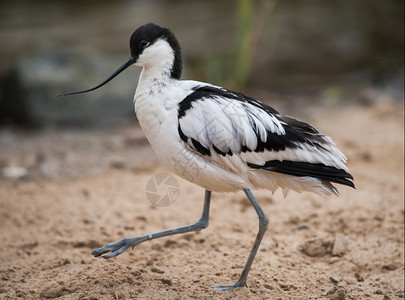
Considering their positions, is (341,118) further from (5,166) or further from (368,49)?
(5,166)

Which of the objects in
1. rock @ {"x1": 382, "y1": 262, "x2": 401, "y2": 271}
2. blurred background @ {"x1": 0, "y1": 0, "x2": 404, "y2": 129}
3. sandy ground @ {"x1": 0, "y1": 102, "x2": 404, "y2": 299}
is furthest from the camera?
blurred background @ {"x1": 0, "y1": 0, "x2": 404, "y2": 129}

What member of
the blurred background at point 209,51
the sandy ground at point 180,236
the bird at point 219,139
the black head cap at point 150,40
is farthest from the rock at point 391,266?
the blurred background at point 209,51

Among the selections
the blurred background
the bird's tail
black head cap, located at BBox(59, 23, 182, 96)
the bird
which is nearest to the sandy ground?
the bird

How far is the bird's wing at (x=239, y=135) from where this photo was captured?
9.82ft

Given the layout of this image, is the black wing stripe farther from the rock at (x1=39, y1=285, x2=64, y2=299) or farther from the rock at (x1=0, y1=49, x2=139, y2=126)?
the rock at (x1=0, y1=49, x2=139, y2=126)

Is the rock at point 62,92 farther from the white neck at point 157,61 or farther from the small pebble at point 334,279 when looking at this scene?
the small pebble at point 334,279

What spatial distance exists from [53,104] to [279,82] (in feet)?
12.1

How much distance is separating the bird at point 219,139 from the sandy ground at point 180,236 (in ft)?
0.98

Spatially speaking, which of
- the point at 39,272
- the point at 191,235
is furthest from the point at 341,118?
the point at 39,272

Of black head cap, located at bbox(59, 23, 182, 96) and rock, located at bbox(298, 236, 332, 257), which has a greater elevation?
black head cap, located at bbox(59, 23, 182, 96)

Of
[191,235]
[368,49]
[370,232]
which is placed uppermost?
[368,49]

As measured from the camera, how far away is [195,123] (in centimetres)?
297

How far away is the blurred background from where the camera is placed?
A: 260 inches

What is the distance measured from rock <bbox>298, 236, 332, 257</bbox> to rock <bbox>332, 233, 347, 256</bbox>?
46 mm
